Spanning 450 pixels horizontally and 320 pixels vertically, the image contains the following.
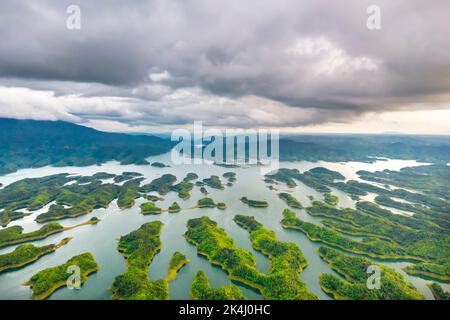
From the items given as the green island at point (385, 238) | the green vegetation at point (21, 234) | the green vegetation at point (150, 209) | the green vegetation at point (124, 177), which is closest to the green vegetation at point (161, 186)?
the green vegetation at point (150, 209)

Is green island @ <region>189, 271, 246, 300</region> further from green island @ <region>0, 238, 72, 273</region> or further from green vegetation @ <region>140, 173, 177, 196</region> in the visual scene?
green vegetation @ <region>140, 173, 177, 196</region>

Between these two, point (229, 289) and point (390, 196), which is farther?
point (390, 196)

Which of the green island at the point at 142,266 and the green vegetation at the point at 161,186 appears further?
the green vegetation at the point at 161,186

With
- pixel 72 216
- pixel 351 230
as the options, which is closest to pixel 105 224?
pixel 72 216

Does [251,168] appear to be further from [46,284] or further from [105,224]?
[46,284]

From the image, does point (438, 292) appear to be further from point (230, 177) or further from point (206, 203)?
point (230, 177)

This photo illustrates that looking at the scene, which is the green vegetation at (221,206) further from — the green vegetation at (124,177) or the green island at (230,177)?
the green vegetation at (124,177)

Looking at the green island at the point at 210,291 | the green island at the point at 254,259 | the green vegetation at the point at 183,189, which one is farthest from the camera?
the green vegetation at the point at 183,189
